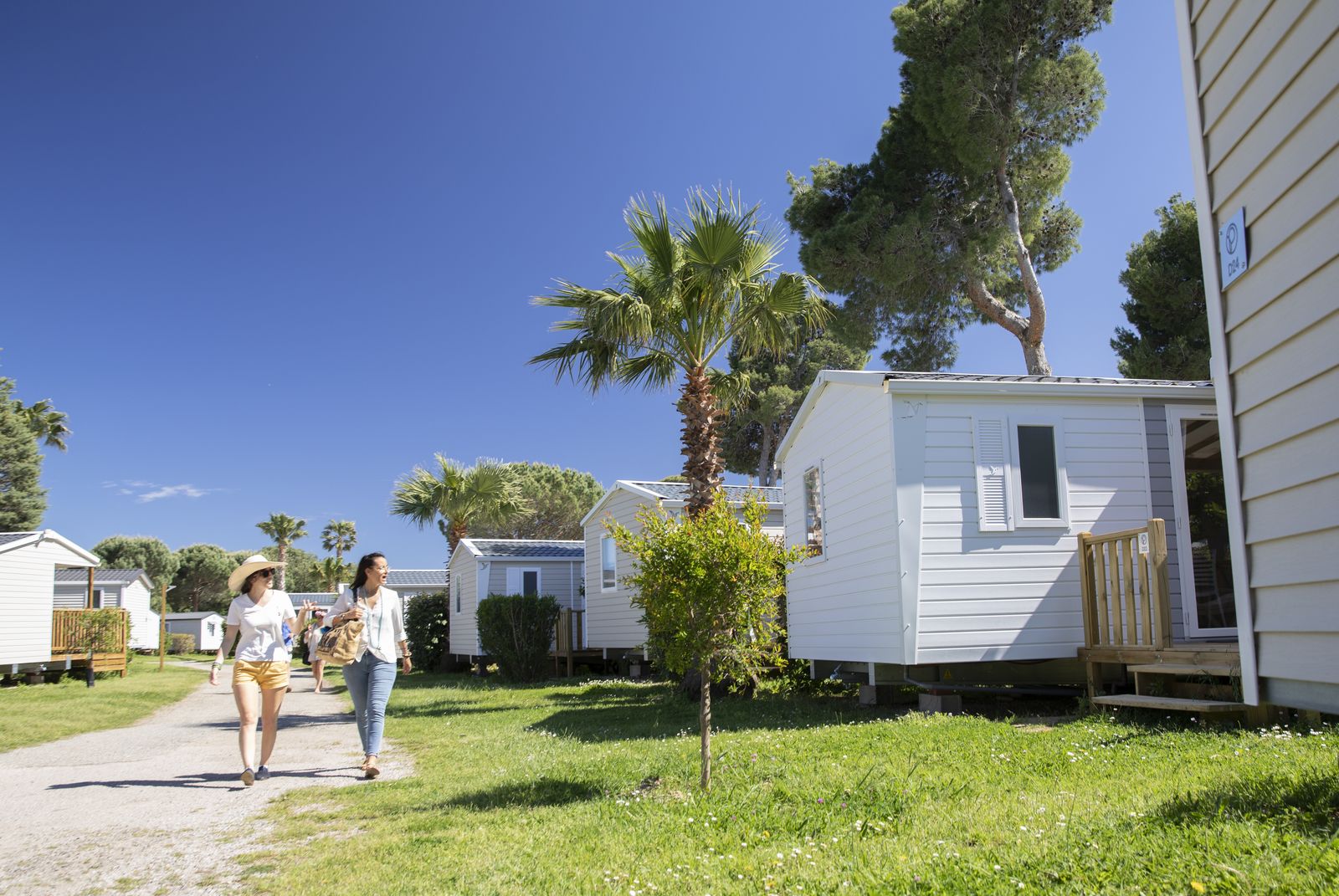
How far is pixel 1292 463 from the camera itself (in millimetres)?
3826

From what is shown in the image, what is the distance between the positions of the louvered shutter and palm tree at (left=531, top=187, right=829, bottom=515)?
4148 millimetres

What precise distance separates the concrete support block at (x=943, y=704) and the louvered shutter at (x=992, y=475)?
1822 mm

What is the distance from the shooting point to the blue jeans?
25.4 ft

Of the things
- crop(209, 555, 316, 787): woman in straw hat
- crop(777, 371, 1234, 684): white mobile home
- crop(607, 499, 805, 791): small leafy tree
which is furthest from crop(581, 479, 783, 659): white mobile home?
crop(607, 499, 805, 791): small leafy tree

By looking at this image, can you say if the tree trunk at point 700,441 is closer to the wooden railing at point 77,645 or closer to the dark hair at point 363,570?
the dark hair at point 363,570

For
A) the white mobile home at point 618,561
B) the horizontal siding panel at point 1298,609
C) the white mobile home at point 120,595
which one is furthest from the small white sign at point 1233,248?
the white mobile home at point 120,595

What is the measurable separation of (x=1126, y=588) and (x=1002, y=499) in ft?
5.20

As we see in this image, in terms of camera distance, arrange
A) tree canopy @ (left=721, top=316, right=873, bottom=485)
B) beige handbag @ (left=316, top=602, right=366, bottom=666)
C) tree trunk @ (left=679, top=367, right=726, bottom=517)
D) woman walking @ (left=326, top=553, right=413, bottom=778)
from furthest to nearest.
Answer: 1. tree canopy @ (left=721, top=316, right=873, bottom=485)
2. tree trunk @ (left=679, top=367, right=726, bottom=517)
3. woman walking @ (left=326, top=553, right=413, bottom=778)
4. beige handbag @ (left=316, top=602, right=366, bottom=666)

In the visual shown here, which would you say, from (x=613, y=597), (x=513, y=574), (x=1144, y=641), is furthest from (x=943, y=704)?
(x=513, y=574)

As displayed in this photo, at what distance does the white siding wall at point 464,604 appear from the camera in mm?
26047

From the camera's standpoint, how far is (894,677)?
11281 mm

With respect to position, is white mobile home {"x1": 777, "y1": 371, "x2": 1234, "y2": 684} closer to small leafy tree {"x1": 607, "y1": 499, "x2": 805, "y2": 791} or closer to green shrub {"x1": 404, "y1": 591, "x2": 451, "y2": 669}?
small leafy tree {"x1": 607, "y1": 499, "x2": 805, "y2": 791}

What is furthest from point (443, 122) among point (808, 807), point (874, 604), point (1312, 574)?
point (1312, 574)

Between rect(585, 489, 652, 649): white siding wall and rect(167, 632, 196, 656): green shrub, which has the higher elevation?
rect(585, 489, 652, 649): white siding wall
